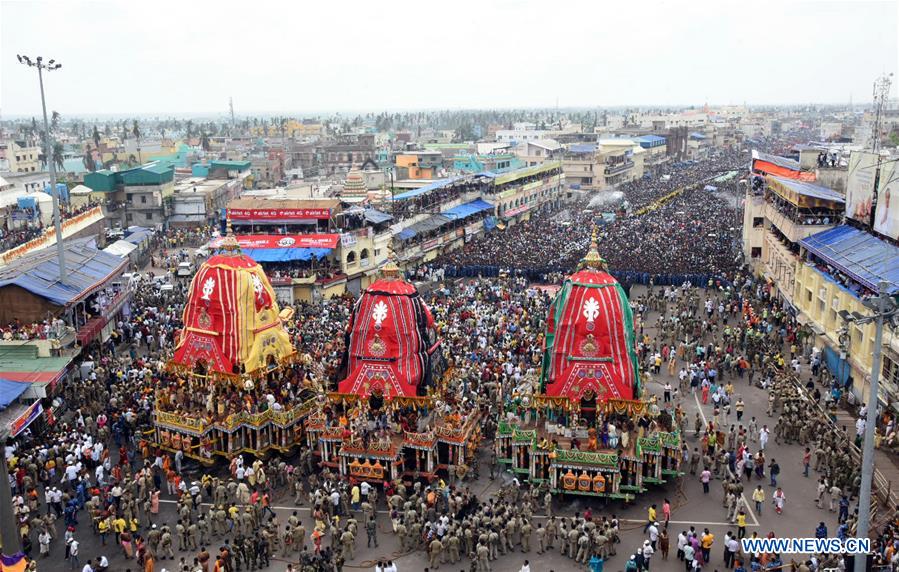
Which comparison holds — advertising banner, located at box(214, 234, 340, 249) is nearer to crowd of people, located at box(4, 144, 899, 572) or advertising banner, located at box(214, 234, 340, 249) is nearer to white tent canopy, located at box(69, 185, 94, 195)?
crowd of people, located at box(4, 144, 899, 572)

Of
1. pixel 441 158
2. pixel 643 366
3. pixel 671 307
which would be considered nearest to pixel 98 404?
pixel 643 366

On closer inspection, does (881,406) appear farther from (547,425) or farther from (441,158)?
(441,158)

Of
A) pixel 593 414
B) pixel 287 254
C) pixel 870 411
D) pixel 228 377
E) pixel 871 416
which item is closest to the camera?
pixel 871 416

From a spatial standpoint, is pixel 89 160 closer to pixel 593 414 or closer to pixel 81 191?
pixel 81 191

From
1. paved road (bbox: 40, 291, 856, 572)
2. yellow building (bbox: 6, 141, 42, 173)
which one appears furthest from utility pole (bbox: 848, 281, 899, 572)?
yellow building (bbox: 6, 141, 42, 173)

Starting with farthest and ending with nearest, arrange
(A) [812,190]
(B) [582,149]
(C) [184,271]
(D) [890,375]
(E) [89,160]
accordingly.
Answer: (E) [89,160], (B) [582,149], (C) [184,271], (A) [812,190], (D) [890,375]

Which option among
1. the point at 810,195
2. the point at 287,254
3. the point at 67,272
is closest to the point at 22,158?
the point at 287,254

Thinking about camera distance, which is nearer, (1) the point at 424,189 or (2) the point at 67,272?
(2) the point at 67,272
